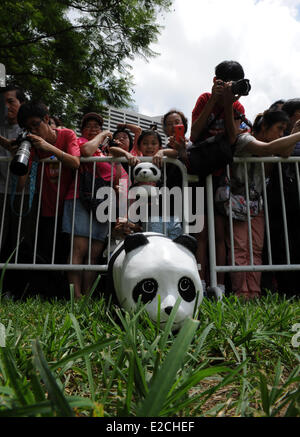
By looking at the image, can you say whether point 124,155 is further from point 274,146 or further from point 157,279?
point 157,279

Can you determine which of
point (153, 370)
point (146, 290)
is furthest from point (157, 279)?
point (153, 370)

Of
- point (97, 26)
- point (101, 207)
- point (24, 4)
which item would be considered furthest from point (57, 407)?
point (97, 26)

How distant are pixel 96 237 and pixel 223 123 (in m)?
1.52

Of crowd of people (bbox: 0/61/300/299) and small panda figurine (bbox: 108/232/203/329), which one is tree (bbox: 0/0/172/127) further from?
small panda figurine (bbox: 108/232/203/329)

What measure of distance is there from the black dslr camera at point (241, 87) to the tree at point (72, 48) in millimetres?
4505

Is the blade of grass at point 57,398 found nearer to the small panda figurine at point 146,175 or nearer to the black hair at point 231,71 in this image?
the small panda figurine at point 146,175

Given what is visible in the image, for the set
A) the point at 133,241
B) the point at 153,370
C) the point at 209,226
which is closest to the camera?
the point at 153,370

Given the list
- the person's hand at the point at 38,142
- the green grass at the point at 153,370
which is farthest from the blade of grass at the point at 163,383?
the person's hand at the point at 38,142

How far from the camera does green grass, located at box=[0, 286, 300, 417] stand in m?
0.62

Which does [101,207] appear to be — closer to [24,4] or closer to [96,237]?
[96,237]

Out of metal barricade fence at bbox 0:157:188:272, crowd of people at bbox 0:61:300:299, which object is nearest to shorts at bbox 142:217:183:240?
crowd of people at bbox 0:61:300:299

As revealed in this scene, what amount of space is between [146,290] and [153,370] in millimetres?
573

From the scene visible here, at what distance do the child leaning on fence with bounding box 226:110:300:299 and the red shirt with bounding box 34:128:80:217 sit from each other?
59.2 inches

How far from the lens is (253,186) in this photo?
3.24 metres
